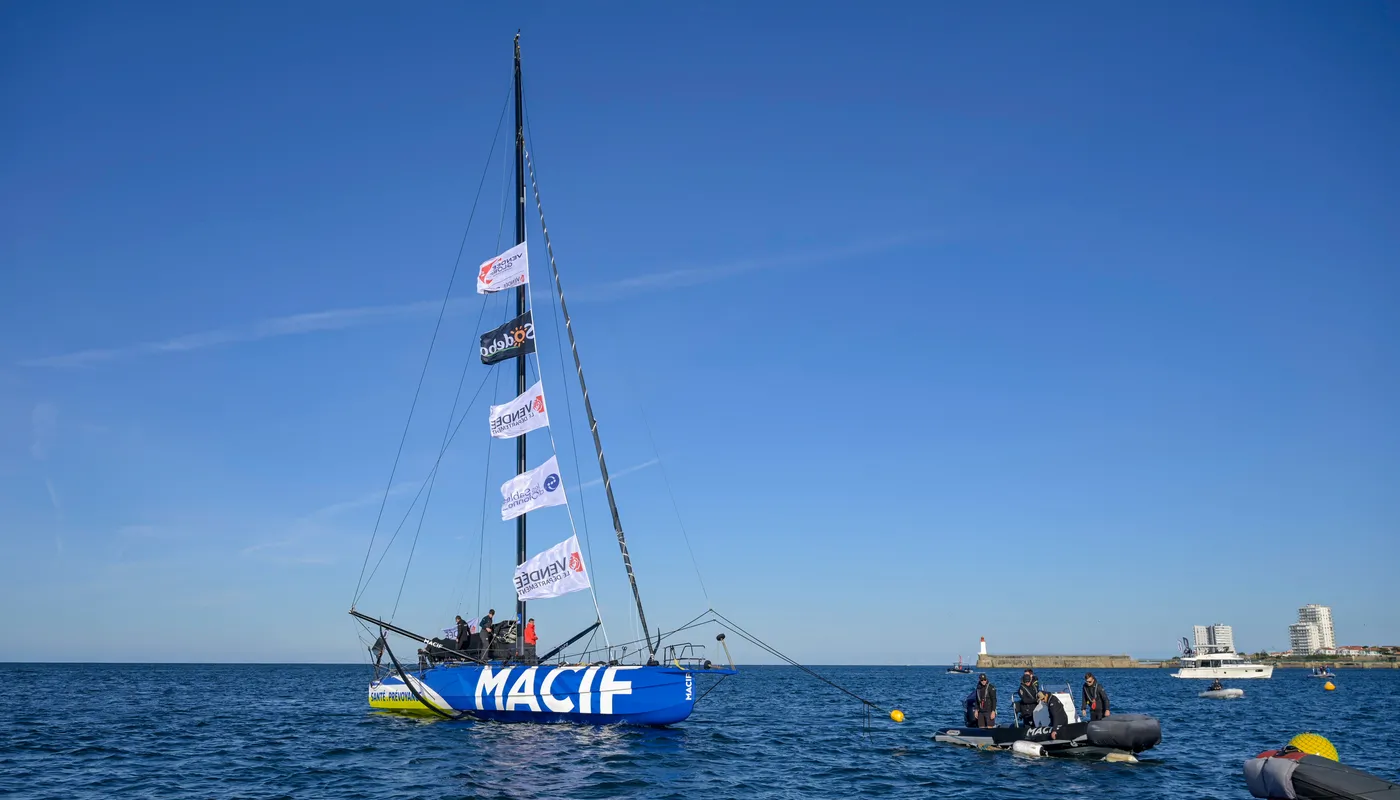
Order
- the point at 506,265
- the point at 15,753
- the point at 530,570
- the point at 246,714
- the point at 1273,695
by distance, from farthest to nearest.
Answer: the point at 1273,695 < the point at 246,714 < the point at 506,265 < the point at 530,570 < the point at 15,753

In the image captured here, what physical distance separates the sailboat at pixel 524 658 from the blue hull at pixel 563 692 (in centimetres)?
3

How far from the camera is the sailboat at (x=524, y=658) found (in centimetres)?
2898

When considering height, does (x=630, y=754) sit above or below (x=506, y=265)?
below

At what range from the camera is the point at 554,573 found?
102 ft

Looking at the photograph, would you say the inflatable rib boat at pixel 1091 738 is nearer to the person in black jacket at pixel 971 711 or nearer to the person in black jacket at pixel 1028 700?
the person in black jacket at pixel 1028 700

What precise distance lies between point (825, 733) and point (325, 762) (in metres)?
18.5

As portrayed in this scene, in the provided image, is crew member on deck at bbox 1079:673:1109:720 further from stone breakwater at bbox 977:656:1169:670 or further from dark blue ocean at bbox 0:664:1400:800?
stone breakwater at bbox 977:656:1169:670

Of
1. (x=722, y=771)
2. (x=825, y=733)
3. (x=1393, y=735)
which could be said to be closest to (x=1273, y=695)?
(x=1393, y=735)

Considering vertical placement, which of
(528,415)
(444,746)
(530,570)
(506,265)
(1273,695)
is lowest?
(1273,695)

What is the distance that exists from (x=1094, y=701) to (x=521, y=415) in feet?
67.4

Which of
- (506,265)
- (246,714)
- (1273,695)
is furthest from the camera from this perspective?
(1273,695)

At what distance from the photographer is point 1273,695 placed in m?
73.3

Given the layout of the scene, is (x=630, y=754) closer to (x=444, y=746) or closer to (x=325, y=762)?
(x=444, y=746)

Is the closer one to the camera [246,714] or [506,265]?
[506,265]
